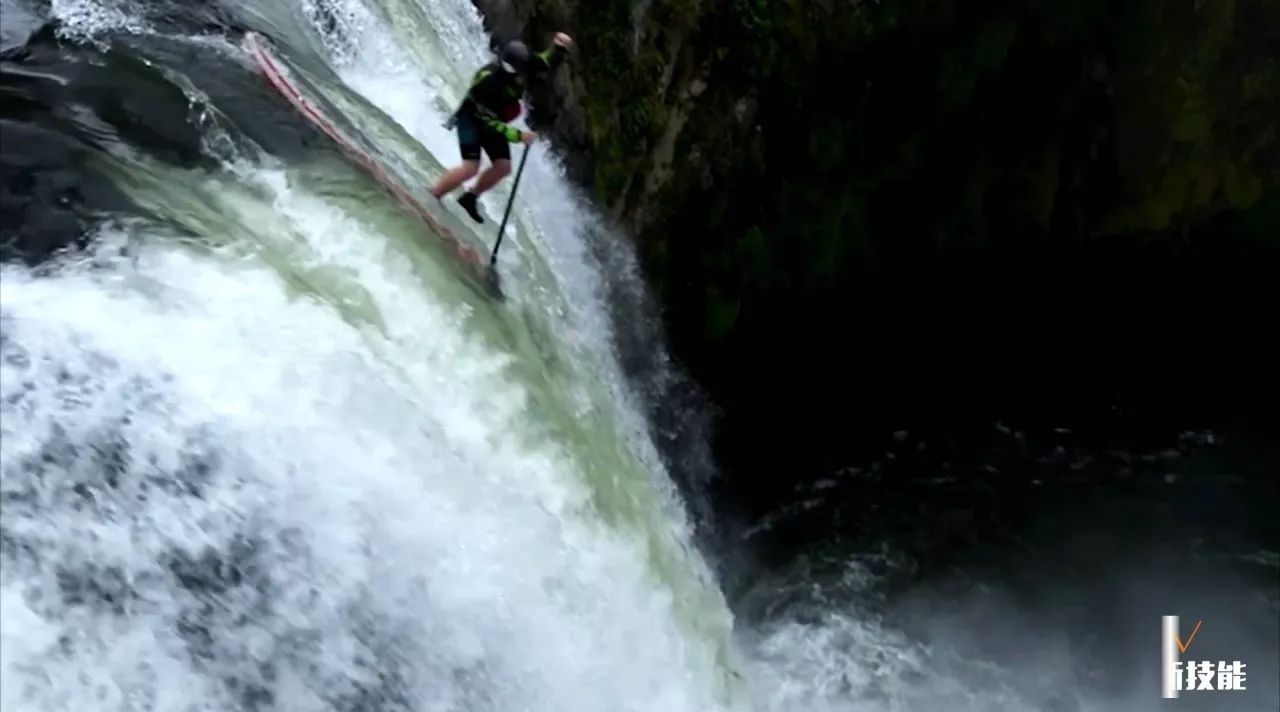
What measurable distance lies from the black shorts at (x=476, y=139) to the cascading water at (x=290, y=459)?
0.36 meters

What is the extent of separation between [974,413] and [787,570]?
250 cm

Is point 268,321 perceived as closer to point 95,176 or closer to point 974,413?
point 95,176

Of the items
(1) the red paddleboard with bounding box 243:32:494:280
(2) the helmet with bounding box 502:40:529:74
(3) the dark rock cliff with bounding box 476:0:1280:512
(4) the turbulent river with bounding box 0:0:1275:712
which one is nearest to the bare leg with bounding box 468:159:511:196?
(4) the turbulent river with bounding box 0:0:1275:712

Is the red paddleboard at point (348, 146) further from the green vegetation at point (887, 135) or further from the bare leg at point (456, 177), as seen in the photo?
the green vegetation at point (887, 135)

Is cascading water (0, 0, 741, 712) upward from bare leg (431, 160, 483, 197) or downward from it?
downward

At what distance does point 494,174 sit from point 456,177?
18 cm

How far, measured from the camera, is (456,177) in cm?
557

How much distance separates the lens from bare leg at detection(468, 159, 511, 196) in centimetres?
560

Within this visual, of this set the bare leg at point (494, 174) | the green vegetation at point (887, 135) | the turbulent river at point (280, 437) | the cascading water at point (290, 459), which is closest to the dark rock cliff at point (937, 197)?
the green vegetation at point (887, 135)

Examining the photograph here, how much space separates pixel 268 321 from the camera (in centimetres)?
392

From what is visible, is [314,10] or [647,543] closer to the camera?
[647,543]

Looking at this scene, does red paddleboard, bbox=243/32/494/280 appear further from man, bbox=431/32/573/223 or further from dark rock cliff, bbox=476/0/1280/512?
dark rock cliff, bbox=476/0/1280/512

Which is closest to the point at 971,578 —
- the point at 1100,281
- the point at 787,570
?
the point at 787,570

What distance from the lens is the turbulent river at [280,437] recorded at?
3.32 m
